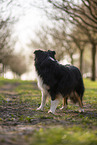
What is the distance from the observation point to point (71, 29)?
25.3 meters

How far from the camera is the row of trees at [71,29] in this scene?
1267 centimetres

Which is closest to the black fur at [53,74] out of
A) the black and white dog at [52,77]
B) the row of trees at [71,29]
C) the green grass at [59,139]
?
the black and white dog at [52,77]

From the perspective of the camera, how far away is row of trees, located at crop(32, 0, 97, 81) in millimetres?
12672

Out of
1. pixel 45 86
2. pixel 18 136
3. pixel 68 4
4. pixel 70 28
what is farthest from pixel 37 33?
pixel 18 136

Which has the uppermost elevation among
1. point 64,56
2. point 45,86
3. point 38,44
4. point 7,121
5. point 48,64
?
point 38,44

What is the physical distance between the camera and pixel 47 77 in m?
6.34

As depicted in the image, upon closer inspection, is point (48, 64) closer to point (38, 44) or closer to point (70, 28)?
point (70, 28)

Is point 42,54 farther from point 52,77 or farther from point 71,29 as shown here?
point 71,29

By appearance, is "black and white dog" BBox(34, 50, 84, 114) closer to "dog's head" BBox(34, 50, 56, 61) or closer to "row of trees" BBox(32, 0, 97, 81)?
"dog's head" BBox(34, 50, 56, 61)

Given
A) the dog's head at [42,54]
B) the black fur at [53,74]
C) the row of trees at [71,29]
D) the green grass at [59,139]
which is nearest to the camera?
the green grass at [59,139]

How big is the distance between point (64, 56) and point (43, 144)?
3180 cm

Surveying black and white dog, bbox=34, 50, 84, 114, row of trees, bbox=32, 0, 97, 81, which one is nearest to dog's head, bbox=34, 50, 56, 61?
black and white dog, bbox=34, 50, 84, 114

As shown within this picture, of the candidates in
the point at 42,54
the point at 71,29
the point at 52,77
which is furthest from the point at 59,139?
the point at 71,29

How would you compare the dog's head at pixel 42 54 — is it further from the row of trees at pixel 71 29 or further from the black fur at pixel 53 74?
the row of trees at pixel 71 29
